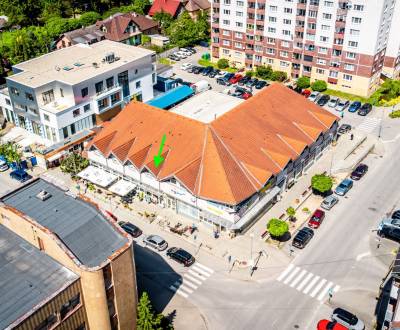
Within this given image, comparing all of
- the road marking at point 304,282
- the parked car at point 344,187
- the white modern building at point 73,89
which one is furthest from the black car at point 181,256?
the white modern building at point 73,89

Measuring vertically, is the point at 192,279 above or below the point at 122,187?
below

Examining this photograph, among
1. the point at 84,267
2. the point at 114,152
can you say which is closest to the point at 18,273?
the point at 84,267

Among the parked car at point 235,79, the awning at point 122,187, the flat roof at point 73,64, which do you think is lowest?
the awning at point 122,187

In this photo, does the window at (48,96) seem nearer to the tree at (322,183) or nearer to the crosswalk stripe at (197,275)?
the crosswalk stripe at (197,275)

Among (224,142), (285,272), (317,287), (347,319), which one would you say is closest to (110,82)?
(224,142)

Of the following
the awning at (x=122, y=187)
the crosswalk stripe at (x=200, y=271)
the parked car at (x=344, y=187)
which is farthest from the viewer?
the parked car at (x=344, y=187)

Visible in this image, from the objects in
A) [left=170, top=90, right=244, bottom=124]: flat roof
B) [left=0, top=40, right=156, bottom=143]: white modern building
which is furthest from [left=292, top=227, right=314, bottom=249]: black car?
[left=0, top=40, right=156, bottom=143]: white modern building

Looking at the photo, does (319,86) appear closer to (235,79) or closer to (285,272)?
(235,79)
